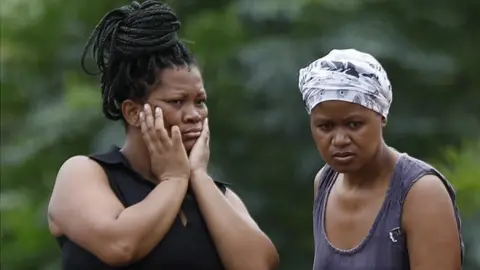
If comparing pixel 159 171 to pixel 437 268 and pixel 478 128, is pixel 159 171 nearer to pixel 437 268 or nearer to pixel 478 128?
pixel 437 268

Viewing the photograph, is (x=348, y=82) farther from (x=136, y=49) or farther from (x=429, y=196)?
(x=136, y=49)

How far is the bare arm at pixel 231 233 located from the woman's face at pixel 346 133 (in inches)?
17.5

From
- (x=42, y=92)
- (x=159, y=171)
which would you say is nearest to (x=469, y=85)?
(x=42, y=92)

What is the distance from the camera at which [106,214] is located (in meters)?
4.56

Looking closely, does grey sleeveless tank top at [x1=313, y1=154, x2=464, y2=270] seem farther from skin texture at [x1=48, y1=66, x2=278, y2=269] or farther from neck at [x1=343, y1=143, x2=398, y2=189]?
skin texture at [x1=48, y1=66, x2=278, y2=269]

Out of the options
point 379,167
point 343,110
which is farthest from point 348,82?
point 379,167

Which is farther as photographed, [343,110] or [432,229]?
[343,110]

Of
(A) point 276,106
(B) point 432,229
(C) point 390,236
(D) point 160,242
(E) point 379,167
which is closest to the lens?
(B) point 432,229

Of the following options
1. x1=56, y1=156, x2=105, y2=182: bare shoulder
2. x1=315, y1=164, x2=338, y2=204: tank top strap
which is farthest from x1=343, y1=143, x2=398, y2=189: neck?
x1=56, y1=156, x2=105, y2=182: bare shoulder

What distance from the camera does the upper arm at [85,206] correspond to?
14.9 ft

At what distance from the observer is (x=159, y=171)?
4762 millimetres

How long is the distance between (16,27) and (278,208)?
75.2 inches

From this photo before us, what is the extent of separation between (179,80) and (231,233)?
554mm

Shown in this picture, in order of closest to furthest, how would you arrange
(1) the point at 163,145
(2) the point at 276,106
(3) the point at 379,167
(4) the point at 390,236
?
(4) the point at 390,236, (3) the point at 379,167, (1) the point at 163,145, (2) the point at 276,106
